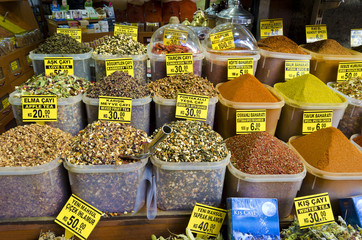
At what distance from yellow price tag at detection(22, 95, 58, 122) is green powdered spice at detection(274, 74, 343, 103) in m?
1.21

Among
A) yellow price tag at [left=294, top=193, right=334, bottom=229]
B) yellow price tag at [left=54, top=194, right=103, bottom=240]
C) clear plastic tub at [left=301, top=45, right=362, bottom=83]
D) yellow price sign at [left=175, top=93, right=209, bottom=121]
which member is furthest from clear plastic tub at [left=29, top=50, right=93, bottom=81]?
clear plastic tub at [left=301, top=45, right=362, bottom=83]

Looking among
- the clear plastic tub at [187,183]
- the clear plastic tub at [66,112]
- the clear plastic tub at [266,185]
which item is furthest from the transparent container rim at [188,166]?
the clear plastic tub at [66,112]

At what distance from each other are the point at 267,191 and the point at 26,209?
100 centimetres

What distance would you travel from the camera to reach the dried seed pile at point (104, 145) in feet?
3.31

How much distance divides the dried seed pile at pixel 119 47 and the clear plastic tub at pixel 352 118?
3.98 feet

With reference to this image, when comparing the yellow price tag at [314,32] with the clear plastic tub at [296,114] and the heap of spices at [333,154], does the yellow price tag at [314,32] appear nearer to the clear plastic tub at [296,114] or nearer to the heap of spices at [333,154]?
the clear plastic tub at [296,114]

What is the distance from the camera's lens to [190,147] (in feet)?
3.50

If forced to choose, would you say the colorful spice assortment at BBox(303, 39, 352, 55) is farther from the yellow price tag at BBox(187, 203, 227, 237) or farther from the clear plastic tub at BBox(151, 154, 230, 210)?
the yellow price tag at BBox(187, 203, 227, 237)

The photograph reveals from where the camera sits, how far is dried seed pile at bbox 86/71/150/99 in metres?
1.23

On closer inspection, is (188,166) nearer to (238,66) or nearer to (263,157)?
(263,157)

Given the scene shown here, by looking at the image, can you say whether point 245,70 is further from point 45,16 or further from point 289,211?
point 45,16

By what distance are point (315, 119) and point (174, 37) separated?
0.98 m

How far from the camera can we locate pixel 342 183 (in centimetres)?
110

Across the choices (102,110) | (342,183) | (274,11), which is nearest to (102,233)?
(102,110)
